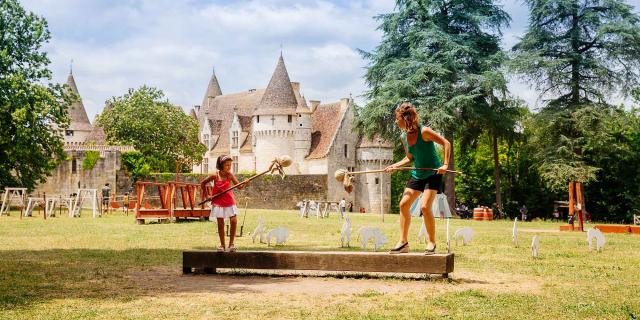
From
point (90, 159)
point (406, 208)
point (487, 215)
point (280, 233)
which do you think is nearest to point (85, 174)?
point (90, 159)

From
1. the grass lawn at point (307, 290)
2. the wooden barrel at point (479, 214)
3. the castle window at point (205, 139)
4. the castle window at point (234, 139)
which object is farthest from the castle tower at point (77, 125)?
the grass lawn at point (307, 290)

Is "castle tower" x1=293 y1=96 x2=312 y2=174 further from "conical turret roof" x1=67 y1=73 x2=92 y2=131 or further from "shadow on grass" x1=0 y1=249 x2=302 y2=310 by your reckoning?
"shadow on grass" x1=0 y1=249 x2=302 y2=310

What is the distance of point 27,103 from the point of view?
31125 mm

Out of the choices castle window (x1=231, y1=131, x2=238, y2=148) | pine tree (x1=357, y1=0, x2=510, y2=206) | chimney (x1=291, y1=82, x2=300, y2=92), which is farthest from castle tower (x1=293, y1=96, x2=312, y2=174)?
pine tree (x1=357, y1=0, x2=510, y2=206)

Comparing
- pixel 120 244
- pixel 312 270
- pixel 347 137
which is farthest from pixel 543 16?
pixel 312 270

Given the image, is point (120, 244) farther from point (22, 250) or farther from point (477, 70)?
point (477, 70)

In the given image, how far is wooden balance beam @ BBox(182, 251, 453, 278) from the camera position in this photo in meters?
9.20

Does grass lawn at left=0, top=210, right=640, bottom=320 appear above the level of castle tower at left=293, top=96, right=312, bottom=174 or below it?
below

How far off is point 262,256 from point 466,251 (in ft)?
18.1

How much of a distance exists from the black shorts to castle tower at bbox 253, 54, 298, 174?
54059 millimetres

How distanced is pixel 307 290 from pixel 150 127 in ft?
174

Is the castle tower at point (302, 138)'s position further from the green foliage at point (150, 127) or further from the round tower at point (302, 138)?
the green foliage at point (150, 127)

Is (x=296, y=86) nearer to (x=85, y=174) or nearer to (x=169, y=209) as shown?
(x=85, y=174)

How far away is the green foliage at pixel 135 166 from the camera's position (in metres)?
52.0
